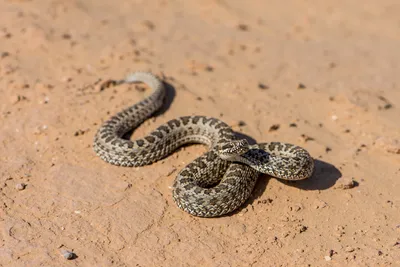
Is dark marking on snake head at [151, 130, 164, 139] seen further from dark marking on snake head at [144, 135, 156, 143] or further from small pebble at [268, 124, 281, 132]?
small pebble at [268, 124, 281, 132]

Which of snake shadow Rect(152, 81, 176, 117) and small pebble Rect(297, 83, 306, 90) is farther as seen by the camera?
small pebble Rect(297, 83, 306, 90)

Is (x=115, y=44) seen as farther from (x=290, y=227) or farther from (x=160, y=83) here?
(x=290, y=227)

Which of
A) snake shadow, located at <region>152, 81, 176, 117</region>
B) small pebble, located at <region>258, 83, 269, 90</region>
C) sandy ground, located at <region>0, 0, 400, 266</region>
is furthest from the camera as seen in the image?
small pebble, located at <region>258, 83, 269, 90</region>

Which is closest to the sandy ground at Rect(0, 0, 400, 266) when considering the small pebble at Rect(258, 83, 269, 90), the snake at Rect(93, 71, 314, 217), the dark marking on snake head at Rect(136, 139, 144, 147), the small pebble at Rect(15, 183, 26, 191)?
the small pebble at Rect(15, 183, 26, 191)

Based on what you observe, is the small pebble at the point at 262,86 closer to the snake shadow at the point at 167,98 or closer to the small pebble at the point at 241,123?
the small pebble at the point at 241,123

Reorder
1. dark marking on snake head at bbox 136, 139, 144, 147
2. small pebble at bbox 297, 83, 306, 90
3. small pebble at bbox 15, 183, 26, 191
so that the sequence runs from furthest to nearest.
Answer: small pebble at bbox 297, 83, 306, 90 < dark marking on snake head at bbox 136, 139, 144, 147 < small pebble at bbox 15, 183, 26, 191

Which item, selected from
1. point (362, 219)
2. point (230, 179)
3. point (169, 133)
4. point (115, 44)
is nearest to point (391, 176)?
point (362, 219)

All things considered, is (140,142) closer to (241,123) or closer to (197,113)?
(197,113)

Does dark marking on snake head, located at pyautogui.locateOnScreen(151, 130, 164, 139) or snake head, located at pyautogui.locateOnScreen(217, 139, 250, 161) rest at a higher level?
snake head, located at pyautogui.locateOnScreen(217, 139, 250, 161)
